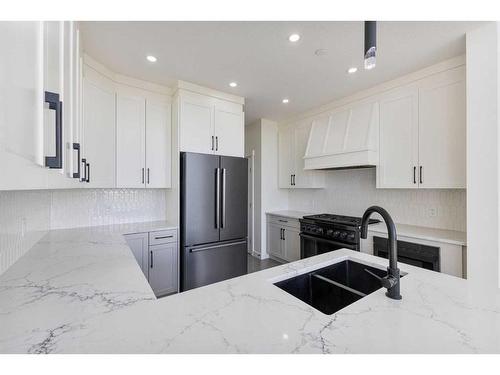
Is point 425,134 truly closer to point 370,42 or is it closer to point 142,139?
point 370,42

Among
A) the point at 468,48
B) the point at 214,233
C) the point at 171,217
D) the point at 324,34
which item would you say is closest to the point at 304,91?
the point at 324,34

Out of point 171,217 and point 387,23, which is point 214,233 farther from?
point 387,23

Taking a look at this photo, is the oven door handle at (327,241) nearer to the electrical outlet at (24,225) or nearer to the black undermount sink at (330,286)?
the black undermount sink at (330,286)

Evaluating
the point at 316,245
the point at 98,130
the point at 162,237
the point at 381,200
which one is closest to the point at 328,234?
the point at 316,245

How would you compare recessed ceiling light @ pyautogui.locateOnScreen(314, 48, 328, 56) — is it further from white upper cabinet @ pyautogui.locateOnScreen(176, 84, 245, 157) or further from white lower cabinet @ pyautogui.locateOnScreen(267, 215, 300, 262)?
white lower cabinet @ pyautogui.locateOnScreen(267, 215, 300, 262)

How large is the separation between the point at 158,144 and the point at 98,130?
67cm

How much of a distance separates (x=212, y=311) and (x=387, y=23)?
2277 millimetres

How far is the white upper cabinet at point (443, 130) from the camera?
7.22ft

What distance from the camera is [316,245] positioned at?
3182mm

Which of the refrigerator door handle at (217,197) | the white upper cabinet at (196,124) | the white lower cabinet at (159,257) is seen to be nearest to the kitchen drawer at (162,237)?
the white lower cabinet at (159,257)

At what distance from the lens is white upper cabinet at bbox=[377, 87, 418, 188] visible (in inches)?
100.0

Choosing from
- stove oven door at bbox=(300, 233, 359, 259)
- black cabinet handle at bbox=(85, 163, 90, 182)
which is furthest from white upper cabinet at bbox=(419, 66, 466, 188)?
black cabinet handle at bbox=(85, 163, 90, 182)

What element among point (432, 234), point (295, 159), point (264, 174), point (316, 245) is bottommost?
point (316, 245)

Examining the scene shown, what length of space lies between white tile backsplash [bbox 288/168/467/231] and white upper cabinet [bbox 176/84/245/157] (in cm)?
173
